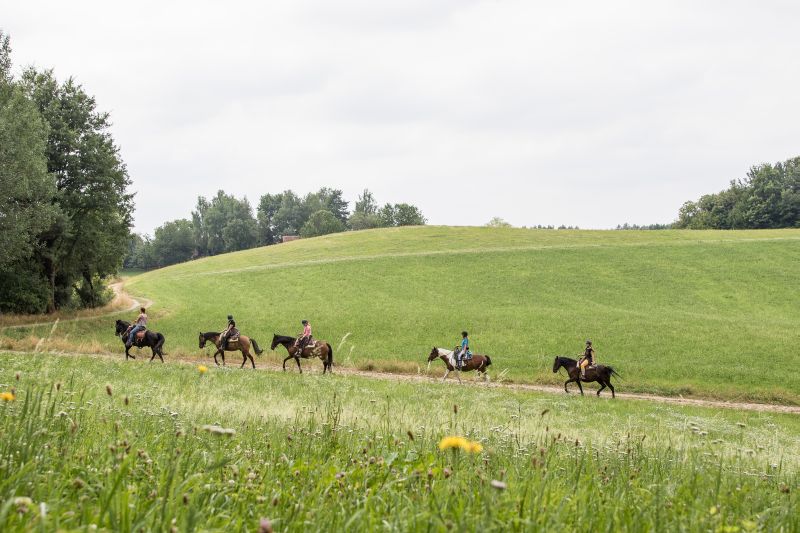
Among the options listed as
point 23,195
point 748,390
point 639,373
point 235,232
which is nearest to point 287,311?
point 23,195

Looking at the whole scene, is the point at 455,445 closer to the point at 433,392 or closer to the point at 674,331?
the point at 433,392

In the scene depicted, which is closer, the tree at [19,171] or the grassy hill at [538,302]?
the tree at [19,171]

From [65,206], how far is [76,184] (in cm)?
212

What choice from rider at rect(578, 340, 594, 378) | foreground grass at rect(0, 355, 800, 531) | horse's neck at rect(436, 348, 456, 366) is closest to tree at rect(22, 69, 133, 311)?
horse's neck at rect(436, 348, 456, 366)

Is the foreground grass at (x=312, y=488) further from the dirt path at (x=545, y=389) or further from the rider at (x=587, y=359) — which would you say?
the dirt path at (x=545, y=389)

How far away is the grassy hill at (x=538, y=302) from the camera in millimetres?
38062

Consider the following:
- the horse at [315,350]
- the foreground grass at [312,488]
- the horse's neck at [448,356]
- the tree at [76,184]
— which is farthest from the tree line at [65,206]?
the foreground grass at [312,488]

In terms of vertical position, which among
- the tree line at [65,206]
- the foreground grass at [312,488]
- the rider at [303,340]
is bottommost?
the rider at [303,340]

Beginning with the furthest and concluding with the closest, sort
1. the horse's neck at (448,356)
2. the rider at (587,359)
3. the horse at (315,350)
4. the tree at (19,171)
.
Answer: the tree at (19,171), the horse's neck at (448,356), the horse at (315,350), the rider at (587,359)

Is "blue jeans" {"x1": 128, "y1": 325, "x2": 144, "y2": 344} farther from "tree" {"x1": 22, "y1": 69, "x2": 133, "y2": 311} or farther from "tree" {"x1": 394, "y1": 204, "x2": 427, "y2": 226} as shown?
"tree" {"x1": 394, "y1": 204, "x2": 427, "y2": 226}

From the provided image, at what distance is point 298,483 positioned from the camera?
4500 mm

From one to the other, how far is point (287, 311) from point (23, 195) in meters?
23.4

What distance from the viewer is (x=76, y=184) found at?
48.1 metres

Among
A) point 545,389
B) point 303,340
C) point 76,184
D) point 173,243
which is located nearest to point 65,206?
point 76,184
